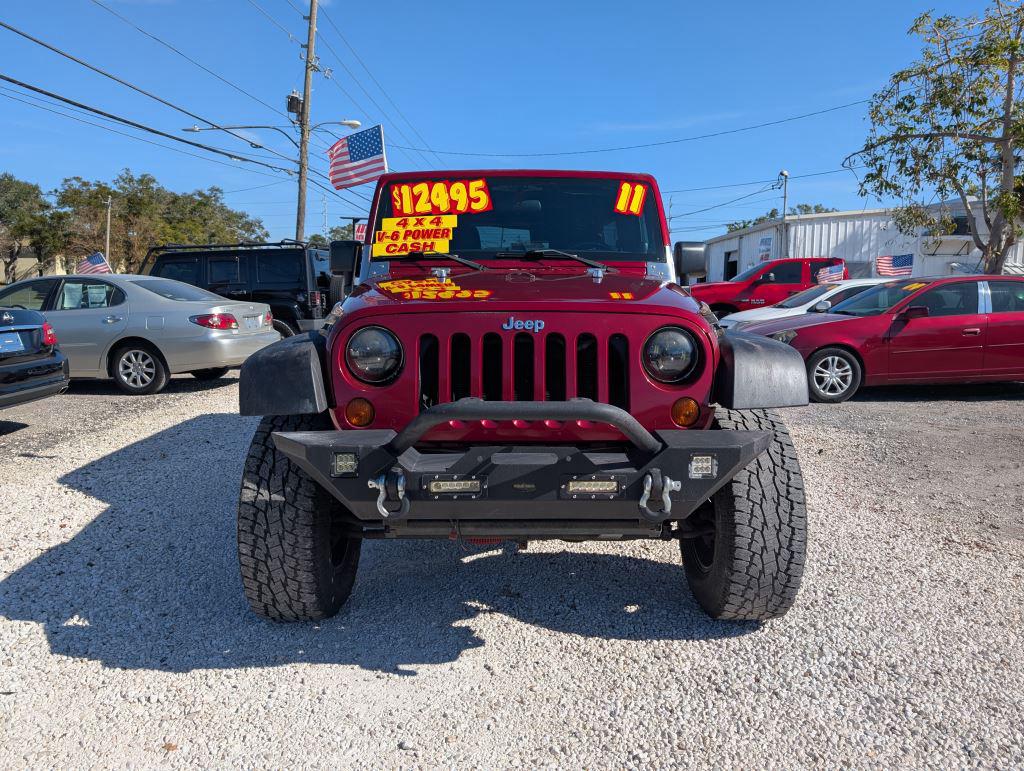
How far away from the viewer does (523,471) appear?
88.6 inches

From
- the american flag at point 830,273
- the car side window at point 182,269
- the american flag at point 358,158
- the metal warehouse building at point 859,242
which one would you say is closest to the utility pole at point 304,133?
the american flag at point 358,158

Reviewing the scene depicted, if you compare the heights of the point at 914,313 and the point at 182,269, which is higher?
the point at 182,269

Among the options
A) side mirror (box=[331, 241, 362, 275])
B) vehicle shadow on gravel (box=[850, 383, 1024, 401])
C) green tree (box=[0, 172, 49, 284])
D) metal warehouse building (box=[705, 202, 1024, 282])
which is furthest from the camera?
green tree (box=[0, 172, 49, 284])

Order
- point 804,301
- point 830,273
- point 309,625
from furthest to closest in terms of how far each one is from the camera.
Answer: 1. point 830,273
2. point 804,301
3. point 309,625

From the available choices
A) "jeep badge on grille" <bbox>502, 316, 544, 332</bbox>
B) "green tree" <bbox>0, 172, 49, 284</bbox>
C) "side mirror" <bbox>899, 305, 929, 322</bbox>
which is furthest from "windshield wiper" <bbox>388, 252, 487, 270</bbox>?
"green tree" <bbox>0, 172, 49, 284</bbox>

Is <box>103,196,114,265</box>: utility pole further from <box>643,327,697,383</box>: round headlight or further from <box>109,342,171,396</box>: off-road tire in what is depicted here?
<box>643,327,697,383</box>: round headlight

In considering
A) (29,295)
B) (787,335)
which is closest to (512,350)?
(787,335)

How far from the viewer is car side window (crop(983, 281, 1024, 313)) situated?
8289mm

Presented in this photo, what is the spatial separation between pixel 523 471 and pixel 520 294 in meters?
0.73

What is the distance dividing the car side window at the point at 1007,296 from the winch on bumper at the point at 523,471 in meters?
7.68

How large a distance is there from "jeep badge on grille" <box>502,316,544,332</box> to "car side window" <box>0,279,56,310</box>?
27.4ft

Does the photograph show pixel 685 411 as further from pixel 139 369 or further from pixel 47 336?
pixel 139 369

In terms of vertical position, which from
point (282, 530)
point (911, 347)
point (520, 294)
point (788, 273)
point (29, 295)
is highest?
point (788, 273)

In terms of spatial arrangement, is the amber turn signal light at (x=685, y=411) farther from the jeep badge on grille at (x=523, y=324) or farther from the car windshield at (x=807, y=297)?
the car windshield at (x=807, y=297)
